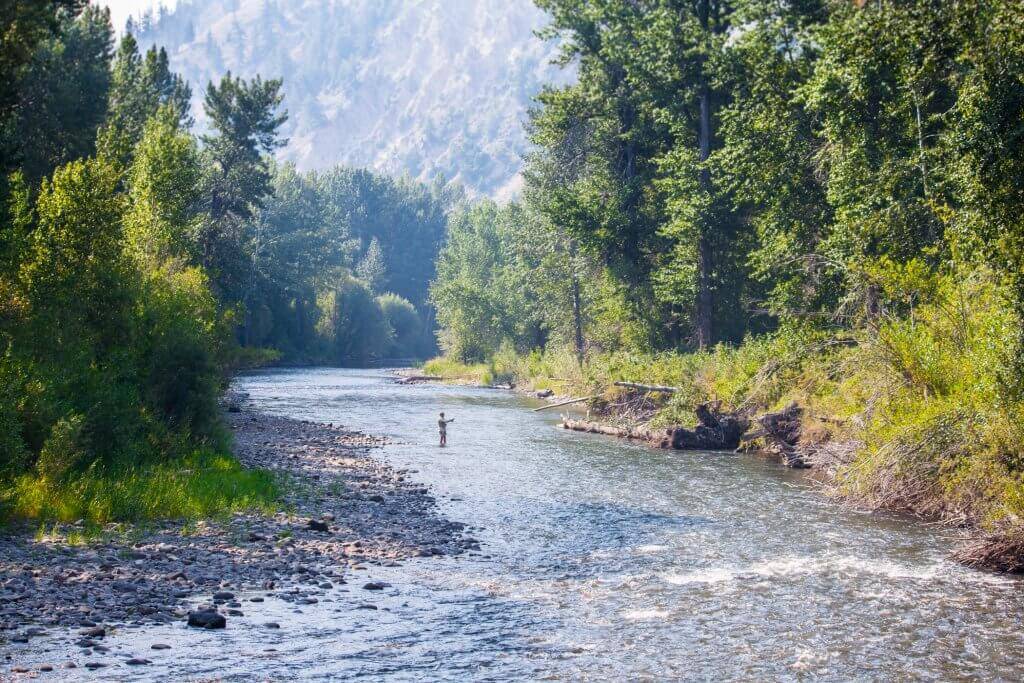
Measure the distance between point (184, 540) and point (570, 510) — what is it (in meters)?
10.0

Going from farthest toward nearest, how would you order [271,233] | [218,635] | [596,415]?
1. [271,233]
2. [596,415]
3. [218,635]

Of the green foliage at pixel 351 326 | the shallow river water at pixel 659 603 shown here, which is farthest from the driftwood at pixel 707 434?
the green foliage at pixel 351 326

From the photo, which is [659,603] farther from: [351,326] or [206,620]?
[351,326]

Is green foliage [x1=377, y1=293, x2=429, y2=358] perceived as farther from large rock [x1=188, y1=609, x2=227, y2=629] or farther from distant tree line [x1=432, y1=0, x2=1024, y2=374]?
large rock [x1=188, y1=609, x2=227, y2=629]

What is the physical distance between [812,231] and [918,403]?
1934 centimetres

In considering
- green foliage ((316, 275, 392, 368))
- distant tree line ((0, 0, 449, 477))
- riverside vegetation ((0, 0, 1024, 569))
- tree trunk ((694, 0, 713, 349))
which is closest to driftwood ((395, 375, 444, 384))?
riverside vegetation ((0, 0, 1024, 569))

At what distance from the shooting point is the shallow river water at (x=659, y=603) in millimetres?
13672

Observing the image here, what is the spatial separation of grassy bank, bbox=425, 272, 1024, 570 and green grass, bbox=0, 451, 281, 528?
49.4 ft

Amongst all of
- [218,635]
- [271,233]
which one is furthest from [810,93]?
[271,233]

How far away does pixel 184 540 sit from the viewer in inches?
761

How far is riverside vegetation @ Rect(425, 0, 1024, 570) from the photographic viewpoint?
19.8 meters

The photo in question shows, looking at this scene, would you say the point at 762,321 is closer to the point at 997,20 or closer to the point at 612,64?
the point at 612,64

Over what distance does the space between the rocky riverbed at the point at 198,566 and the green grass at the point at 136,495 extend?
2.49ft

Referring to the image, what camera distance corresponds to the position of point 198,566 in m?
17.6
